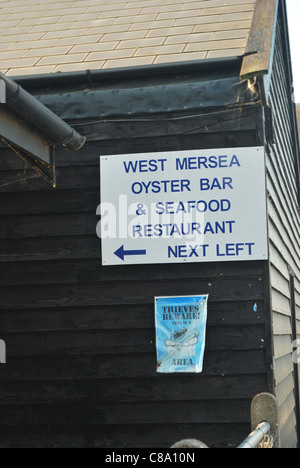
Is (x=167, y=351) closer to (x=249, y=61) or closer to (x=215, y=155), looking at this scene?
(x=215, y=155)

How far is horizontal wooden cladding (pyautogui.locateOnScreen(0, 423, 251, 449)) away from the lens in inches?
240

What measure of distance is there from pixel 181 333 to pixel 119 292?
0.71 meters

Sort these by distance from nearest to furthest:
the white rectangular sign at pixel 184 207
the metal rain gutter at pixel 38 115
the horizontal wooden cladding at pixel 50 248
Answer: the metal rain gutter at pixel 38 115, the white rectangular sign at pixel 184 207, the horizontal wooden cladding at pixel 50 248

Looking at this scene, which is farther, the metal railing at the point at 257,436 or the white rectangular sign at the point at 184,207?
→ the white rectangular sign at the point at 184,207

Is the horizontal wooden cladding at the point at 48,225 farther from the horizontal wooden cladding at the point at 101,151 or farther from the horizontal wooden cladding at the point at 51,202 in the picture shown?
the horizontal wooden cladding at the point at 101,151

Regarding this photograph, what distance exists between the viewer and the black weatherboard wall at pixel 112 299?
244 inches

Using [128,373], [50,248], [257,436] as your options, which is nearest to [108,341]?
[128,373]

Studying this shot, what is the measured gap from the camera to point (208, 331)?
6.26 metres

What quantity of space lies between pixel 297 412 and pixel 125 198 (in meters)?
5.21

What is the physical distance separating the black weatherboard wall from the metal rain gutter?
29.5 inches

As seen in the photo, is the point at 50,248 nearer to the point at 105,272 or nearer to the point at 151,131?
the point at 105,272

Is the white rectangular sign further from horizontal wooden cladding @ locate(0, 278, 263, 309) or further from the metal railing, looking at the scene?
the metal railing

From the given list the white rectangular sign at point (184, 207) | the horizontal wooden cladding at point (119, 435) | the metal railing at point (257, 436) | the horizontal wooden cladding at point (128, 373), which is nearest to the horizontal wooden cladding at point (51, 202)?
the white rectangular sign at point (184, 207)

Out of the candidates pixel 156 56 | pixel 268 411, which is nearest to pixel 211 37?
pixel 156 56
